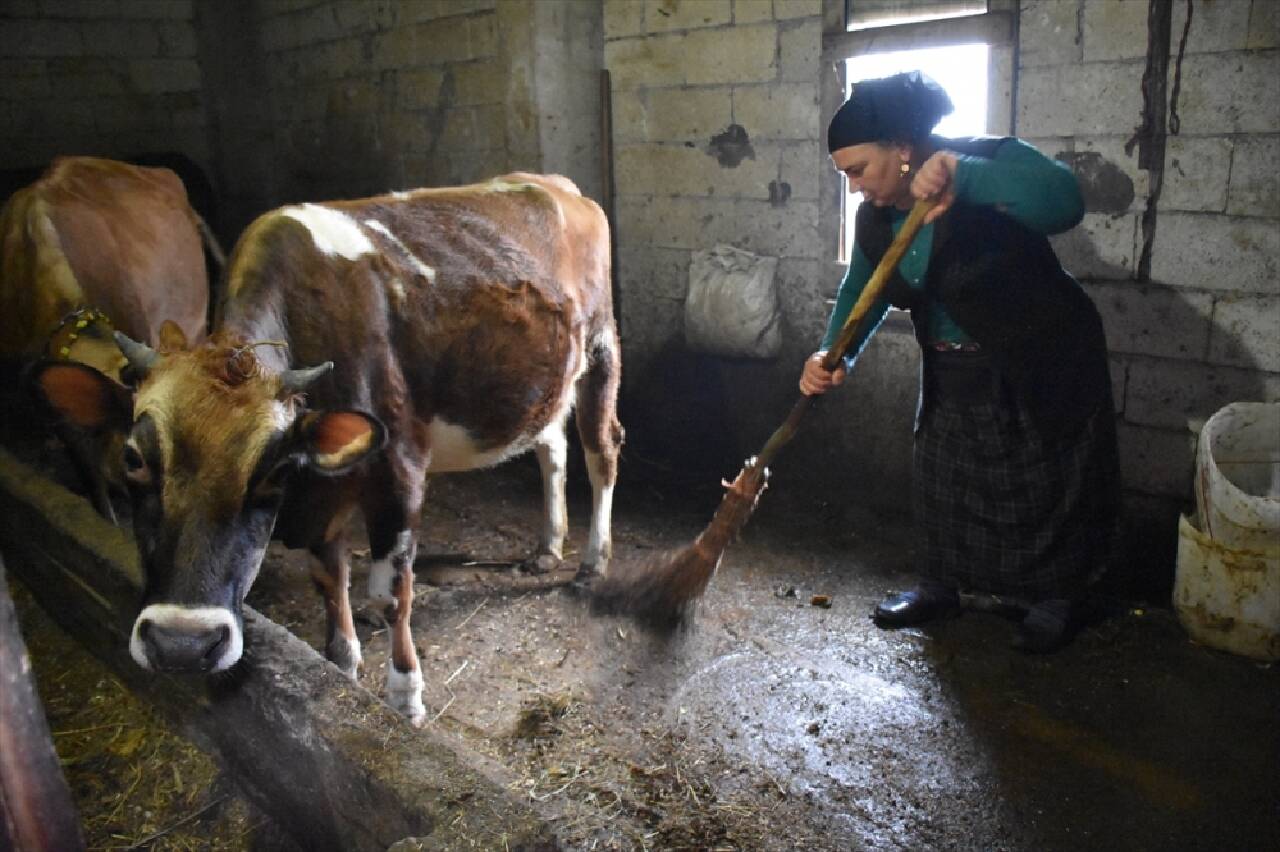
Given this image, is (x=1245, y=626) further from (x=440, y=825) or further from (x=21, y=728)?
(x=21, y=728)

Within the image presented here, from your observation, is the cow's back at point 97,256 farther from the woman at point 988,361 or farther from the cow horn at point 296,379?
the woman at point 988,361

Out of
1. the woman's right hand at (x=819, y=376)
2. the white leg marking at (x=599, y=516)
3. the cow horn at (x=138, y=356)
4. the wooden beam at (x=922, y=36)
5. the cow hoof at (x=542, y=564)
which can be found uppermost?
the wooden beam at (x=922, y=36)

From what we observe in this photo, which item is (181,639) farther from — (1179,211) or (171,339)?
(1179,211)

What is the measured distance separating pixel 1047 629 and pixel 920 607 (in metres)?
0.45

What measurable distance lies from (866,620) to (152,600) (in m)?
2.56

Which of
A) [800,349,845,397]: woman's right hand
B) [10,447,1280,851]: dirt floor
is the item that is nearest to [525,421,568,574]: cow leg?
[10,447,1280,851]: dirt floor

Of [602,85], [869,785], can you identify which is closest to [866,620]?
[869,785]

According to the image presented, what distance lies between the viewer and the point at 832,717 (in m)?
3.16

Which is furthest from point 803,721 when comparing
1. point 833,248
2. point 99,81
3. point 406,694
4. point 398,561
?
point 99,81

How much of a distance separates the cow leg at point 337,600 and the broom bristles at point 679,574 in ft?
3.26

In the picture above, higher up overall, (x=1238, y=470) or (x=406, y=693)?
(x=1238, y=470)

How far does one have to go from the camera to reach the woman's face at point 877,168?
2.84 metres

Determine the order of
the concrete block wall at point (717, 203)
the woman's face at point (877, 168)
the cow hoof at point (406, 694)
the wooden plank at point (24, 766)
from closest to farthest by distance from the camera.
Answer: the wooden plank at point (24, 766)
the woman's face at point (877, 168)
the cow hoof at point (406, 694)
the concrete block wall at point (717, 203)

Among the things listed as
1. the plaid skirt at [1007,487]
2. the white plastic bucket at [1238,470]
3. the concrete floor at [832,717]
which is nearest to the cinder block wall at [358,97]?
the concrete floor at [832,717]
